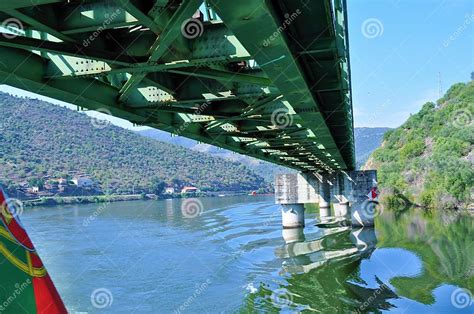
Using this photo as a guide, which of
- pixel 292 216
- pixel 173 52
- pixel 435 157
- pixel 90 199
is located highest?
pixel 435 157

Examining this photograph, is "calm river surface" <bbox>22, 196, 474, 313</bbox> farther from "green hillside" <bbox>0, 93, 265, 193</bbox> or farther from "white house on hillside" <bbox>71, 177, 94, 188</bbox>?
"white house on hillside" <bbox>71, 177, 94, 188</bbox>

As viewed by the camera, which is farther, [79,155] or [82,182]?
[79,155]

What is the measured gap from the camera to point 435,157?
55219mm

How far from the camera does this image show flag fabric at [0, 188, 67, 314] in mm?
2652

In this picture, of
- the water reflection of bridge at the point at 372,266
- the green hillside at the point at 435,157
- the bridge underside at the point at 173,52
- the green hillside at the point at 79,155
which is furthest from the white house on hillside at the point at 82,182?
the bridge underside at the point at 173,52

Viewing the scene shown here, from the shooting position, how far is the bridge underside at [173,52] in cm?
453

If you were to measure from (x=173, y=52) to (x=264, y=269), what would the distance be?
686 inches

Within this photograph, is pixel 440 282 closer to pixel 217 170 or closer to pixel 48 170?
pixel 48 170

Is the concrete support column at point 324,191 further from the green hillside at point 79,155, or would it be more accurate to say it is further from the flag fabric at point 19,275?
the green hillside at point 79,155

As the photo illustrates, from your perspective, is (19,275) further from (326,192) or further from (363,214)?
(326,192)

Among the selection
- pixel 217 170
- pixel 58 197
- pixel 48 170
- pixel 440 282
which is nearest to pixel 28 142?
pixel 48 170

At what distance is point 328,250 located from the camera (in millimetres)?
26516

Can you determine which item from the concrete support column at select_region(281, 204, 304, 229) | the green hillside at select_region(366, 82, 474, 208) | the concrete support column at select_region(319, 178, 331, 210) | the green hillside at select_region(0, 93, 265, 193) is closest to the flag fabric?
the concrete support column at select_region(281, 204, 304, 229)

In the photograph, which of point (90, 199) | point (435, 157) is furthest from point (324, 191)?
point (90, 199)
